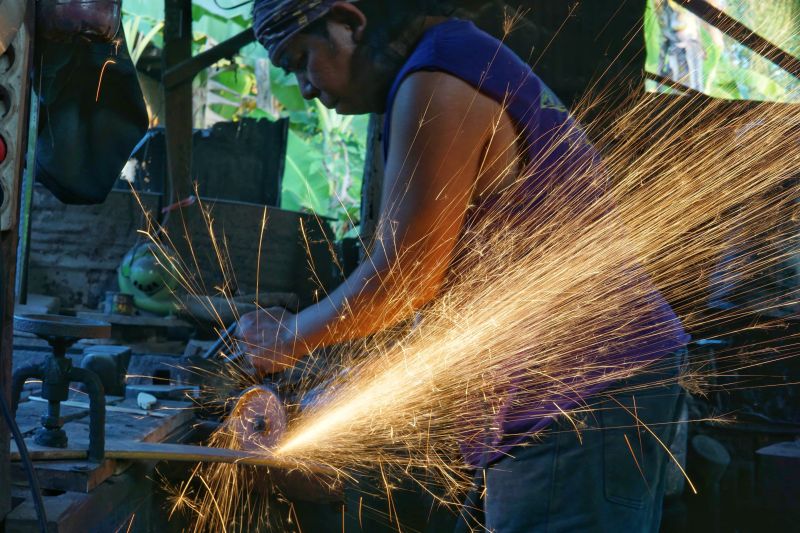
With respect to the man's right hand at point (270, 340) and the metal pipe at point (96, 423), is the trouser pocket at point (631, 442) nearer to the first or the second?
the man's right hand at point (270, 340)

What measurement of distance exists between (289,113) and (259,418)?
1282 cm

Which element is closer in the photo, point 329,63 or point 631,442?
point 631,442

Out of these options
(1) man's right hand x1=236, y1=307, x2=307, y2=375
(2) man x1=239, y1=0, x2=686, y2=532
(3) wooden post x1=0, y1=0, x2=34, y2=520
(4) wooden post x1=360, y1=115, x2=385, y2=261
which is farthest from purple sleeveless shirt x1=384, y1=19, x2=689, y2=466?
(4) wooden post x1=360, y1=115, x2=385, y2=261

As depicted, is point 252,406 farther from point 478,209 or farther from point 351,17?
point 351,17

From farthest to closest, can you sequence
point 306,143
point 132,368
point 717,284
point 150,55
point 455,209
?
1. point 306,143
2. point 150,55
3. point 717,284
4. point 132,368
5. point 455,209

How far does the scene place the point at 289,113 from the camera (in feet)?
48.4

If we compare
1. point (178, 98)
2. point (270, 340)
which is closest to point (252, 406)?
point (270, 340)

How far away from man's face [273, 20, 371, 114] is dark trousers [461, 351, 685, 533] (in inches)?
40.4

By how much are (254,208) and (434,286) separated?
26.2 ft

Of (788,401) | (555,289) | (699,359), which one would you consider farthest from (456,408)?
(788,401)

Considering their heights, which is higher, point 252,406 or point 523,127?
point 523,127

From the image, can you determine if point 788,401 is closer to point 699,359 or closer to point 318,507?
point 699,359

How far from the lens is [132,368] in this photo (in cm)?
405

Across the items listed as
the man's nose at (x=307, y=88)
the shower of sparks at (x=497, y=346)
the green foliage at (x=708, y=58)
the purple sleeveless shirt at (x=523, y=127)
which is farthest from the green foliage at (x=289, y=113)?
the purple sleeveless shirt at (x=523, y=127)
